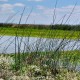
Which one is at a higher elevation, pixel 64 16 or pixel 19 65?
pixel 64 16

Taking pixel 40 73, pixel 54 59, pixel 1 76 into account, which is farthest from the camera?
pixel 54 59

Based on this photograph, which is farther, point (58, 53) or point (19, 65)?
point (58, 53)

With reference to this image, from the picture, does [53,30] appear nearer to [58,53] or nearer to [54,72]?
[58,53]

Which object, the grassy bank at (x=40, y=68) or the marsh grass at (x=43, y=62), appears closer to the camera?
the grassy bank at (x=40, y=68)

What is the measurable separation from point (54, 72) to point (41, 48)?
1027 millimetres

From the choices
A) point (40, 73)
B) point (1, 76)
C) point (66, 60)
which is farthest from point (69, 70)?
point (1, 76)

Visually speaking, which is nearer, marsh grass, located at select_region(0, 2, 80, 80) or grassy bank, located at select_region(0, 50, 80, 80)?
grassy bank, located at select_region(0, 50, 80, 80)

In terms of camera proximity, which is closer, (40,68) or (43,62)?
(40,68)

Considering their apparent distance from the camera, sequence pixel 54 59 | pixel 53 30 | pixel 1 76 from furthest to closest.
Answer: pixel 53 30, pixel 54 59, pixel 1 76

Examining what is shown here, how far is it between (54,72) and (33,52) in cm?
111

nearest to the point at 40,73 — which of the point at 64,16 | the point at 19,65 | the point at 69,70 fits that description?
the point at 19,65

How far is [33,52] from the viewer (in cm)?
953

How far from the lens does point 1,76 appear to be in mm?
7301

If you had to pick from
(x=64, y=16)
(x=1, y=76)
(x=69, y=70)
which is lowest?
(x=69, y=70)
